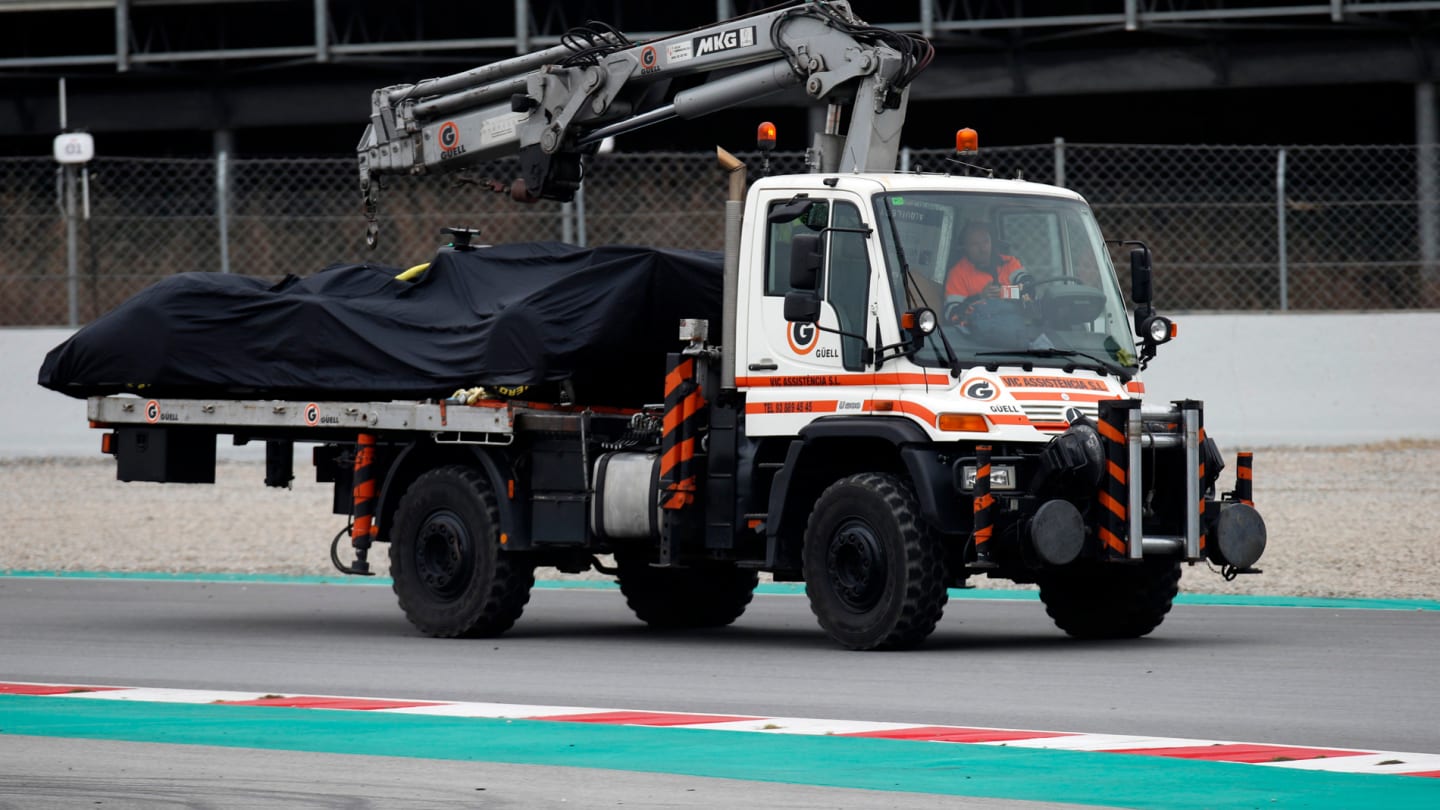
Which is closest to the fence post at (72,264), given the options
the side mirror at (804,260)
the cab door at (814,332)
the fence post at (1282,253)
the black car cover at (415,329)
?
the black car cover at (415,329)

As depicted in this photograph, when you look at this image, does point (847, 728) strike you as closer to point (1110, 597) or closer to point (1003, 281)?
point (1003, 281)

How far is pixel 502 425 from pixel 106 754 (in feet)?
16.4

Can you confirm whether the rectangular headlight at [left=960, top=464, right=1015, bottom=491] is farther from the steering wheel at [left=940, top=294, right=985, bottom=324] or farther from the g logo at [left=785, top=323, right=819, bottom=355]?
the g logo at [left=785, top=323, right=819, bottom=355]

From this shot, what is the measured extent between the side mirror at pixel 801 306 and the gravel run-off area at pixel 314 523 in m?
5.16

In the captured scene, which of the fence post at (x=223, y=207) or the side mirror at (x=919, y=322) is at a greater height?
the fence post at (x=223, y=207)

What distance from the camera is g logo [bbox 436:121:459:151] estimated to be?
16016 millimetres

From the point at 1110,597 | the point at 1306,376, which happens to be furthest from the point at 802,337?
the point at 1306,376

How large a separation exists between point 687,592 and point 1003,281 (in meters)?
3.49

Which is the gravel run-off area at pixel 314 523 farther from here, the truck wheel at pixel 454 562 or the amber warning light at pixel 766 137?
the amber warning light at pixel 766 137

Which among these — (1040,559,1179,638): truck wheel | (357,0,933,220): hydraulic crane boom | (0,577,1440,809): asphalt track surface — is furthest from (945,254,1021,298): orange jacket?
(0,577,1440,809): asphalt track surface

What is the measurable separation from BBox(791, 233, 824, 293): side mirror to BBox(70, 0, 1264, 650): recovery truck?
0.04 feet

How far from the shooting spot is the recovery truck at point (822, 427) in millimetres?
12227

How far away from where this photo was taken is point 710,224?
24.8 meters

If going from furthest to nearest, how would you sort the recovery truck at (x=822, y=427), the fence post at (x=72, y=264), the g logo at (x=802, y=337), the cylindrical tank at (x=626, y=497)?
1. the fence post at (x=72, y=264)
2. the cylindrical tank at (x=626, y=497)
3. the g logo at (x=802, y=337)
4. the recovery truck at (x=822, y=427)
